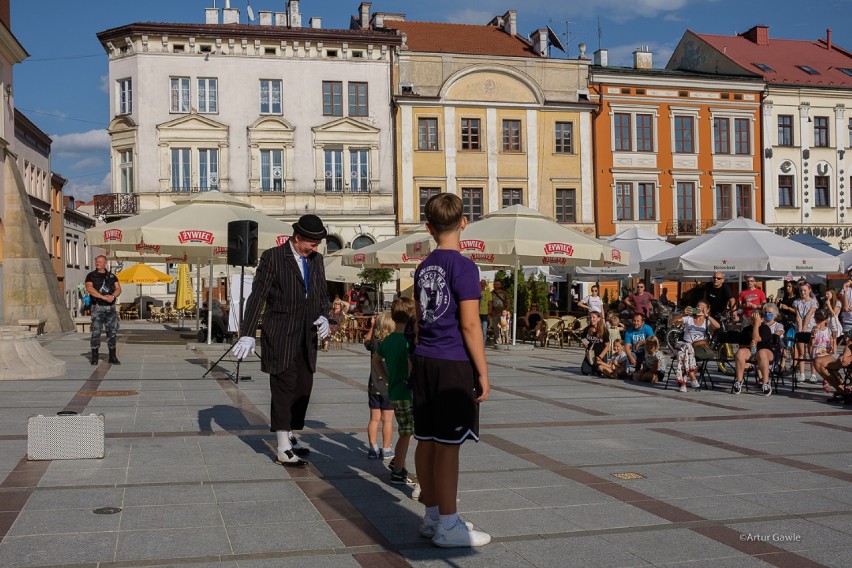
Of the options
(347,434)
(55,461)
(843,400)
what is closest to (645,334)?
(843,400)

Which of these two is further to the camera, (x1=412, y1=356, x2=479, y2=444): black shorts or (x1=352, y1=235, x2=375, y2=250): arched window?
(x1=352, y1=235, x2=375, y2=250): arched window

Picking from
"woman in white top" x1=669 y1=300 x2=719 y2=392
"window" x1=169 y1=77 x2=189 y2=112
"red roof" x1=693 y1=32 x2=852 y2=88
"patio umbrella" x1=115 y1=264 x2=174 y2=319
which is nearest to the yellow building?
"window" x1=169 y1=77 x2=189 y2=112

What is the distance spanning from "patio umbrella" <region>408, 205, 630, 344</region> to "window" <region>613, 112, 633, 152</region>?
83.9 ft

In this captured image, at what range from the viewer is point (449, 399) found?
5.21 meters

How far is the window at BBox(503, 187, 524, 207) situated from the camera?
44.7 metres

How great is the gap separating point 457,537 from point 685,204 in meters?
43.8

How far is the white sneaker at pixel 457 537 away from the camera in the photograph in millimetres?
5172

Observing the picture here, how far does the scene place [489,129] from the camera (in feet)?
146

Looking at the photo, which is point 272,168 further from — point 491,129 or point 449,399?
point 449,399

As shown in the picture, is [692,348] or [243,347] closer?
[243,347]

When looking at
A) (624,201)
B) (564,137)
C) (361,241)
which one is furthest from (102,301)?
(624,201)

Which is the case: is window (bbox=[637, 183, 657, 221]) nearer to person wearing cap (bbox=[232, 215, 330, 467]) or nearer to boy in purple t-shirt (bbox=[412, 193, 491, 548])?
person wearing cap (bbox=[232, 215, 330, 467])

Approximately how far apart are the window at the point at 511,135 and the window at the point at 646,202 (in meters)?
6.57

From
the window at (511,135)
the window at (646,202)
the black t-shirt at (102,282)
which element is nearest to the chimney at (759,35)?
the window at (646,202)
